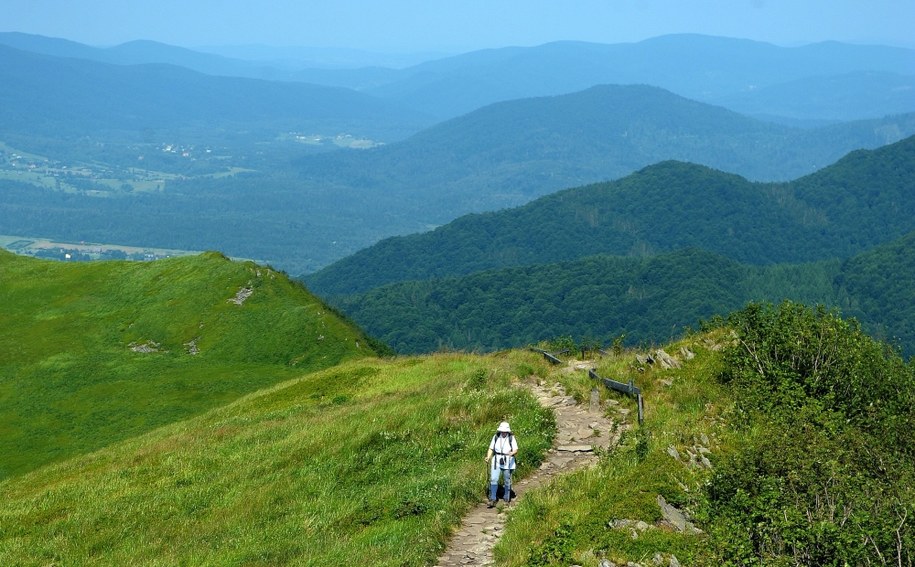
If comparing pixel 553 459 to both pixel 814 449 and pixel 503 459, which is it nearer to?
pixel 503 459

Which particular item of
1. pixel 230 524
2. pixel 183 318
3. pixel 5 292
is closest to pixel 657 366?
pixel 230 524

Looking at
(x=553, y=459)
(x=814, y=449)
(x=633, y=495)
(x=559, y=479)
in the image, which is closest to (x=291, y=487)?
(x=553, y=459)

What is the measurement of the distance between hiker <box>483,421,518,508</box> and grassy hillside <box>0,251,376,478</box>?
30557mm

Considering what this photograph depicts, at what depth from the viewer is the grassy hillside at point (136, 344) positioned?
48594 millimetres

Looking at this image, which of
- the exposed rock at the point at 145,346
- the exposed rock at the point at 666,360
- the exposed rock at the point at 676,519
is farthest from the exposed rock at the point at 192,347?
the exposed rock at the point at 676,519

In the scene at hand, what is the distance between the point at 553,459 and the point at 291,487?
7195mm

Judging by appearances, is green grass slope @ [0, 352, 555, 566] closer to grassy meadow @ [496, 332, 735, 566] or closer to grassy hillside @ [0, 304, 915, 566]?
grassy hillside @ [0, 304, 915, 566]

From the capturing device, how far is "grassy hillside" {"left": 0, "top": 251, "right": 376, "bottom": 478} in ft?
159

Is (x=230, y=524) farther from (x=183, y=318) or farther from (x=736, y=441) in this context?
(x=183, y=318)

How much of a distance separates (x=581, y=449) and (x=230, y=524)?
9.53 m

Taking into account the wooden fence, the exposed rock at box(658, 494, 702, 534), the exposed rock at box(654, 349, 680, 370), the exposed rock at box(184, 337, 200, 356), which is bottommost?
the exposed rock at box(184, 337, 200, 356)

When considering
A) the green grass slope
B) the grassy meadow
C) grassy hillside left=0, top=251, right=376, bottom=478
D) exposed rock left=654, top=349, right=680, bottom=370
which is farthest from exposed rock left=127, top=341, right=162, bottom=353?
the grassy meadow

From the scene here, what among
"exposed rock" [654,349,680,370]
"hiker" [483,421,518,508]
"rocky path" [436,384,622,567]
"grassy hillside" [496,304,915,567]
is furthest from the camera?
"exposed rock" [654,349,680,370]

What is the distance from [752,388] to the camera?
24891 millimetres
